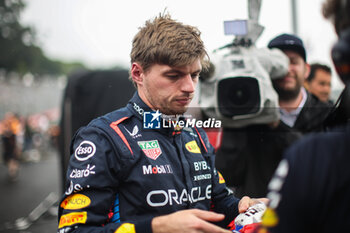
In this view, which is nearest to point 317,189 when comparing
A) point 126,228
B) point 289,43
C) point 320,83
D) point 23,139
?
point 126,228

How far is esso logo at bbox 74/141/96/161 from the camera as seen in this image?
113cm

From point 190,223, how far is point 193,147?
0.42 m

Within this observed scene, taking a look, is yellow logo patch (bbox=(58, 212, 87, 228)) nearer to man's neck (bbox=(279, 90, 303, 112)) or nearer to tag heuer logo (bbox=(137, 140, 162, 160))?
tag heuer logo (bbox=(137, 140, 162, 160))

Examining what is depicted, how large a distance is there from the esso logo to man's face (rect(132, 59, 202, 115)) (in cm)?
27

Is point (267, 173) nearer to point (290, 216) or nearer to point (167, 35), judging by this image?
point (167, 35)

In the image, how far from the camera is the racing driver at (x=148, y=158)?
1.10 m

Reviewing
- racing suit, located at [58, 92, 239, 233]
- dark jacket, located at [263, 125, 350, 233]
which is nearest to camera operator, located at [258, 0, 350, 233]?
dark jacket, located at [263, 125, 350, 233]

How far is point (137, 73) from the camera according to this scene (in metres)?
1.29

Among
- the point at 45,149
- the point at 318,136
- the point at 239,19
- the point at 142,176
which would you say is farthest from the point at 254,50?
the point at 45,149

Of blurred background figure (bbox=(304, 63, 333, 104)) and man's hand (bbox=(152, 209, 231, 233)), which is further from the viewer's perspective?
blurred background figure (bbox=(304, 63, 333, 104))

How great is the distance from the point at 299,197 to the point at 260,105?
3.03ft

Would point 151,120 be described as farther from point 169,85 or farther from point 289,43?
point 289,43

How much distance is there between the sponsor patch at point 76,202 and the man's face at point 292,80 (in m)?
1.07

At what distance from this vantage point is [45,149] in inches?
619
